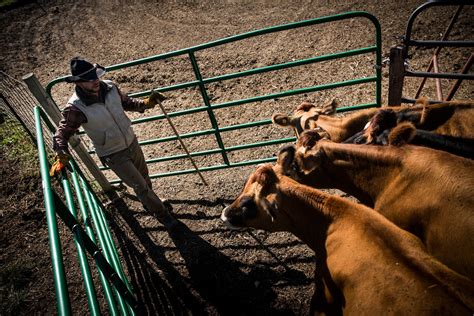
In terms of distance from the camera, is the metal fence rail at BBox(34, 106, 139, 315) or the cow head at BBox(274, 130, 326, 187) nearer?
the metal fence rail at BBox(34, 106, 139, 315)

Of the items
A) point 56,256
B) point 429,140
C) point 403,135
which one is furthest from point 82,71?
point 429,140

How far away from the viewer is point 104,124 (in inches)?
165

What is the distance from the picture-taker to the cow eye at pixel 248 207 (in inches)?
130

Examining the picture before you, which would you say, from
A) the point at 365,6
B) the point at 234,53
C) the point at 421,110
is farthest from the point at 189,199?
the point at 365,6

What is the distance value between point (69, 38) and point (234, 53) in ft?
24.7

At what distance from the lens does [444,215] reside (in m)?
2.88

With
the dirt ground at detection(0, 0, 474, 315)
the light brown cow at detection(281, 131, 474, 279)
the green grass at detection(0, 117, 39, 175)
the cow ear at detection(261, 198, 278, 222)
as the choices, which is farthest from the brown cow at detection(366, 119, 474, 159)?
the green grass at detection(0, 117, 39, 175)

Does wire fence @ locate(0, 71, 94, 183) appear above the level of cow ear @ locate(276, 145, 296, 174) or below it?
above

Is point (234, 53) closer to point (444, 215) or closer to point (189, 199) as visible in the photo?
point (189, 199)

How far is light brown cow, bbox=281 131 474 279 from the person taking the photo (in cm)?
281

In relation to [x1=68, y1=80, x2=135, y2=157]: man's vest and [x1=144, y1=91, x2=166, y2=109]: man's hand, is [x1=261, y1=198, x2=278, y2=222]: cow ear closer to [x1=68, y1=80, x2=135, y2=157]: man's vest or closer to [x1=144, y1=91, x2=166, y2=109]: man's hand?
[x1=68, y1=80, x2=135, y2=157]: man's vest

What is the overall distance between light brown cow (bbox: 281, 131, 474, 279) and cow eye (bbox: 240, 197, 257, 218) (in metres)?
0.61

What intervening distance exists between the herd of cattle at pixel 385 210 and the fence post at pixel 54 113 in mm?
3302

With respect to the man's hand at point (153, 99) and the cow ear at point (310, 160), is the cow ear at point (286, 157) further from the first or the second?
the man's hand at point (153, 99)
